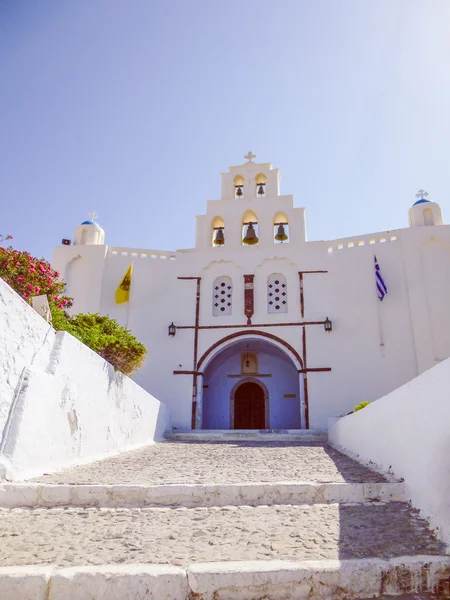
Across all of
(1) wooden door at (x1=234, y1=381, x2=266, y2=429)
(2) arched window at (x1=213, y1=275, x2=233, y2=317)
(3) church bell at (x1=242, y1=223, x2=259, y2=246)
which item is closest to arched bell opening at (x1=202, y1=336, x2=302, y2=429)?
(1) wooden door at (x1=234, y1=381, x2=266, y2=429)

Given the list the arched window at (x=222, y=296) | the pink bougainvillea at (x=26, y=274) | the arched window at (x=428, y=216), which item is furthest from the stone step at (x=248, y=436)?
the arched window at (x=428, y=216)

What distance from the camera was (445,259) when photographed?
13.1 metres

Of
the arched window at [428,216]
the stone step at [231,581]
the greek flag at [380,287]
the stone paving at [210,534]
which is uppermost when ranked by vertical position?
the arched window at [428,216]

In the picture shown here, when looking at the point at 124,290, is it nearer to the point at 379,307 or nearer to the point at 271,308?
the point at 271,308

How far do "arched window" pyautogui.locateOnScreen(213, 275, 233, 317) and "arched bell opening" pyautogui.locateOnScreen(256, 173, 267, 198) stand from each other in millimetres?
3853

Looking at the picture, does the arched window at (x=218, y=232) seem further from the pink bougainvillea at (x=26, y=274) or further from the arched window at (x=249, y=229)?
the pink bougainvillea at (x=26, y=274)

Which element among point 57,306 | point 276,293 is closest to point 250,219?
point 276,293

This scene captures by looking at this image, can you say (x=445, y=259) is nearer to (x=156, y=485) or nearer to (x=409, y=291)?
(x=409, y=291)

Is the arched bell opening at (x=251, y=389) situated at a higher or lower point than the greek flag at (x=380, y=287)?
lower

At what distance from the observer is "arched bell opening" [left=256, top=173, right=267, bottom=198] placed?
16.2m

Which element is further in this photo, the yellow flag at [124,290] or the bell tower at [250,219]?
the bell tower at [250,219]

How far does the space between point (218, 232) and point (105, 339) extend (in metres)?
9.45

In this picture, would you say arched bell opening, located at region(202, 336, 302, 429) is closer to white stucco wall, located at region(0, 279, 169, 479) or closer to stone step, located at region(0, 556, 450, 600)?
white stucco wall, located at region(0, 279, 169, 479)

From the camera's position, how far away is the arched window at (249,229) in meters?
15.0
